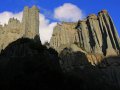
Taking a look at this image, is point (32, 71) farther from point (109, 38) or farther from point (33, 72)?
point (109, 38)

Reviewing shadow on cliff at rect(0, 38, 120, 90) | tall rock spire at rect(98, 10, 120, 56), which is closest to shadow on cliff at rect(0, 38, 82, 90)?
shadow on cliff at rect(0, 38, 120, 90)

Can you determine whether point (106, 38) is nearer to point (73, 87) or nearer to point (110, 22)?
point (110, 22)

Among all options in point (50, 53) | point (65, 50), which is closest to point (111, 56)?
point (65, 50)

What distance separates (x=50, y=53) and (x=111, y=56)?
89508mm

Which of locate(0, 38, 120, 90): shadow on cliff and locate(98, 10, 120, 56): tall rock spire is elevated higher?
locate(98, 10, 120, 56): tall rock spire

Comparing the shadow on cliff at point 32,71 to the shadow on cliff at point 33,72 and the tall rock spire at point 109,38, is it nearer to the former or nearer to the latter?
the shadow on cliff at point 33,72

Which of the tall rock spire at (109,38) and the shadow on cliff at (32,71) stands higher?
the tall rock spire at (109,38)

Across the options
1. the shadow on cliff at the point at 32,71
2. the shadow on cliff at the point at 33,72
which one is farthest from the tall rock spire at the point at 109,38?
the shadow on cliff at the point at 33,72

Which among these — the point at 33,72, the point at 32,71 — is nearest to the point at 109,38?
the point at 32,71

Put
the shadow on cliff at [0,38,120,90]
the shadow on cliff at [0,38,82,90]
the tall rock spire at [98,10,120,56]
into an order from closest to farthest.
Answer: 1. the shadow on cliff at [0,38,82,90]
2. the shadow on cliff at [0,38,120,90]
3. the tall rock spire at [98,10,120,56]

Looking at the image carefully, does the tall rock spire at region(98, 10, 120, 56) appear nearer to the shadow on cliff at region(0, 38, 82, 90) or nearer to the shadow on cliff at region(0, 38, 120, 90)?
the shadow on cliff at region(0, 38, 120, 90)

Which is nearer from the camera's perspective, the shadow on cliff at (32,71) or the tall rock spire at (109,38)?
the shadow on cliff at (32,71)

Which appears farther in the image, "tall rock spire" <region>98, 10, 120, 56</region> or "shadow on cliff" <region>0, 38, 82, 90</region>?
"tall rock spire" <region>98, 10, 120, 56</region>

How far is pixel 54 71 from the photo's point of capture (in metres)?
67.6
